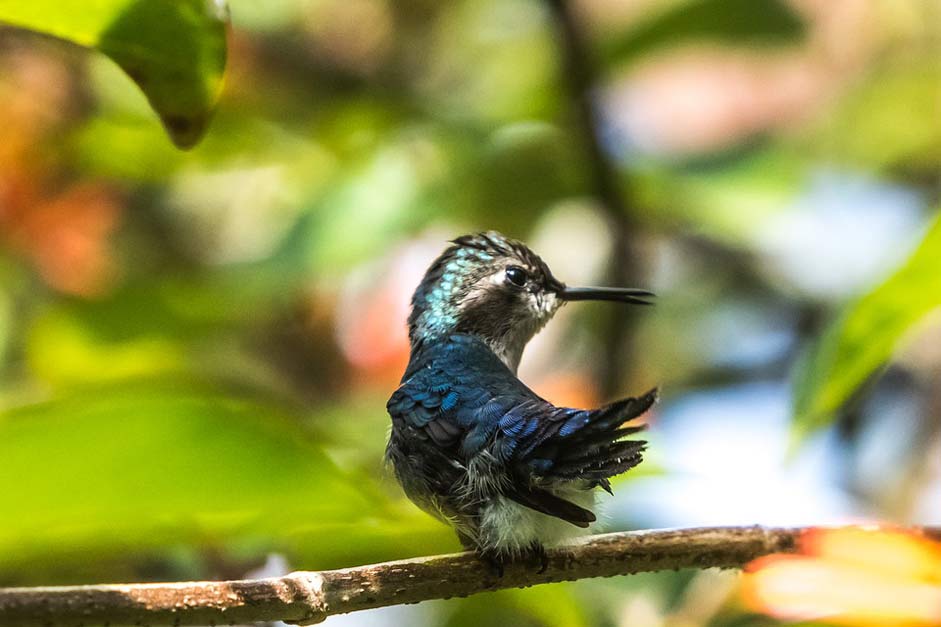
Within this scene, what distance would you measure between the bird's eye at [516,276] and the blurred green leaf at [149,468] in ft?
6.16

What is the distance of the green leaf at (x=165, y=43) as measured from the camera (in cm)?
174

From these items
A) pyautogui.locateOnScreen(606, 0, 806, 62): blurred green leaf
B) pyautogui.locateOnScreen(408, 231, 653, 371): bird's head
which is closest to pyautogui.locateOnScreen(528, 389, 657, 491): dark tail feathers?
pyautogui.locateOnScreen(408, 231, 653, 371): bird's head

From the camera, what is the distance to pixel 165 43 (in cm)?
175

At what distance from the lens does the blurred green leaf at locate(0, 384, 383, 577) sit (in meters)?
1.56

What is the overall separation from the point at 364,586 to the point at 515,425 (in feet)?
2.44

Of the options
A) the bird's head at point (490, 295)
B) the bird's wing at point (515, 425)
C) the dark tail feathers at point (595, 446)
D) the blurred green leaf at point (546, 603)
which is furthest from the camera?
the bird's head at point (490, 295)

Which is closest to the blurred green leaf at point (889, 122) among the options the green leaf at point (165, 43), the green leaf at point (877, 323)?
the green leaf at point (877, 323)

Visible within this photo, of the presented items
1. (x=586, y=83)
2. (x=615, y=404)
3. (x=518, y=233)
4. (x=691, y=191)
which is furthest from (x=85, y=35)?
(x=518, y=233)

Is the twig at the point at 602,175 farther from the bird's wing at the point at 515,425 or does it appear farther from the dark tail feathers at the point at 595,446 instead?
the dark tail feathers at the point at 595,446

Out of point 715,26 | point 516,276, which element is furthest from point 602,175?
point 715,26

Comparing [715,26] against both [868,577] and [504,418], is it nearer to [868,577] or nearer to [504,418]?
[504,418]

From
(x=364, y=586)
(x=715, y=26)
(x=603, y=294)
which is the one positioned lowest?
(x=364, y=586)

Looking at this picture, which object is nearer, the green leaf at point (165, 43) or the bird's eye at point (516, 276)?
the green leaf at point (165, 43)

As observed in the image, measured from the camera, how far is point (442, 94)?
5.53m
